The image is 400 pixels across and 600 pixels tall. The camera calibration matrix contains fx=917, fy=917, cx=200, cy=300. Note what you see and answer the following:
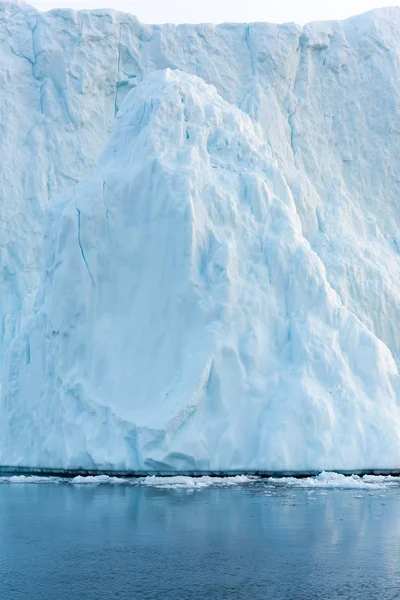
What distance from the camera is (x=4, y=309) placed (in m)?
30.3

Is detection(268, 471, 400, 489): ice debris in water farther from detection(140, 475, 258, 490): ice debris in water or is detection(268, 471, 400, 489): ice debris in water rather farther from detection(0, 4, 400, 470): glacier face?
detection(140, 475, 258, 490): ice debris in water

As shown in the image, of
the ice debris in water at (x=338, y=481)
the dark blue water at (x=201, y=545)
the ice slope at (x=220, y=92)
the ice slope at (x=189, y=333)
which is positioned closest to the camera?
the dark blue water at (x=201, y=545)

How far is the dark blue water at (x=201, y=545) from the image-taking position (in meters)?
10.8

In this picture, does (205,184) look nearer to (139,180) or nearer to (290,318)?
(139,180)

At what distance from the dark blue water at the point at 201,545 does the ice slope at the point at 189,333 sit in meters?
2.22

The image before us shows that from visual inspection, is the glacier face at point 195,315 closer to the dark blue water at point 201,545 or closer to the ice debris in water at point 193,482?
the ice debris in water at point 193,482

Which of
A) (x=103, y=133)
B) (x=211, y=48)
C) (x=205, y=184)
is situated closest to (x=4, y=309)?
(x=103, y=133)

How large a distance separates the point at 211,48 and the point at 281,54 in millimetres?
2711

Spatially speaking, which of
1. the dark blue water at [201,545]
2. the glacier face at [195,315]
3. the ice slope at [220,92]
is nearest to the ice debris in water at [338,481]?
the glacier face at [195,315]

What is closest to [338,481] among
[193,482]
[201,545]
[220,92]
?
[193,482]

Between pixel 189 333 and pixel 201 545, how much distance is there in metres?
9.28

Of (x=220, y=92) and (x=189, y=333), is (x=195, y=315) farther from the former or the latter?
(x=220, y=92)

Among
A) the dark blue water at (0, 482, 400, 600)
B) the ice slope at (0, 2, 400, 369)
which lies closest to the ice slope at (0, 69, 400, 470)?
the dark blue water at (0, 482, 400, 600)

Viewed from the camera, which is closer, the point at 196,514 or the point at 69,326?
the point at 196,514
